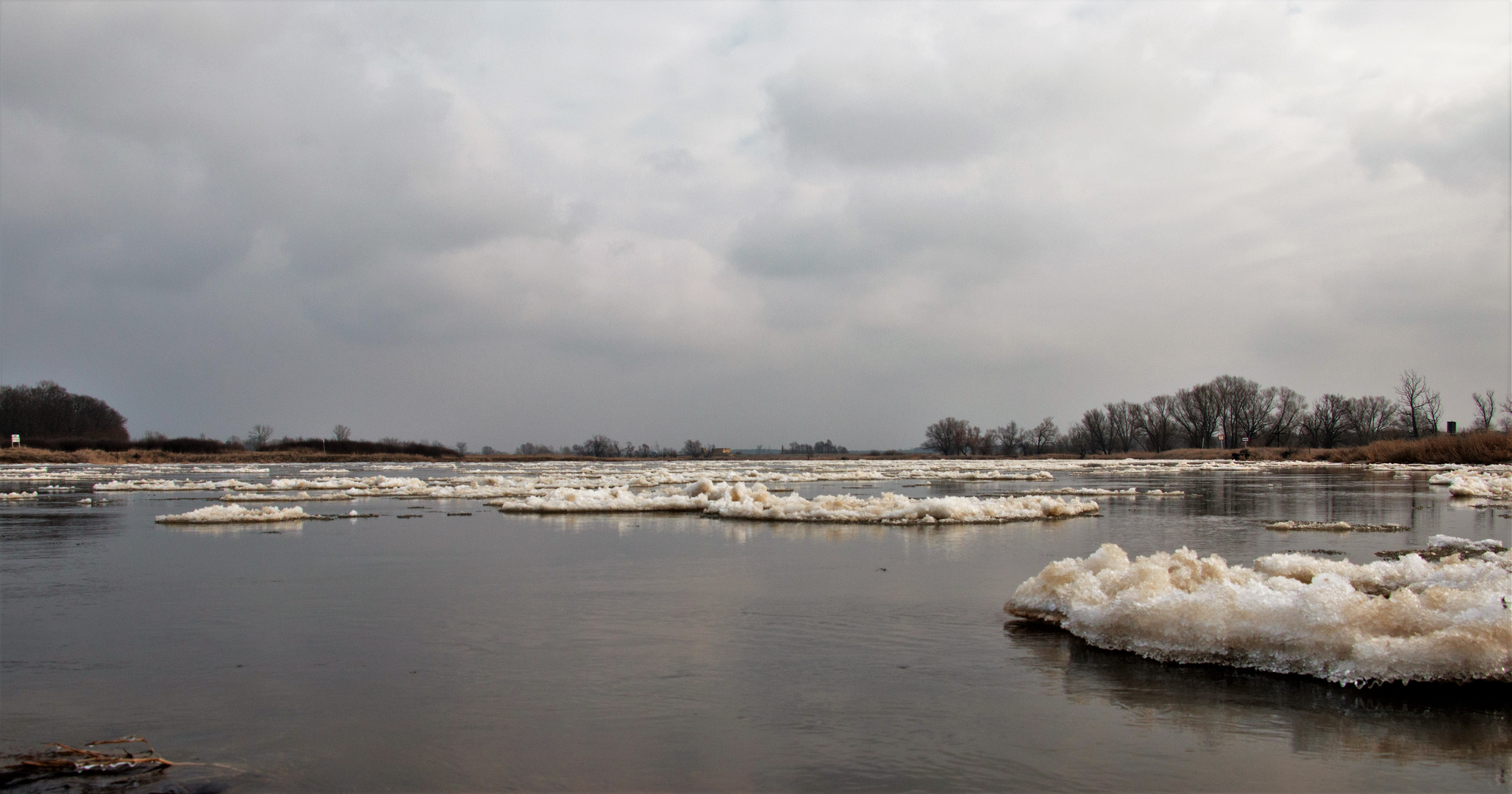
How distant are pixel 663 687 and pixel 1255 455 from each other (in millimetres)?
69424

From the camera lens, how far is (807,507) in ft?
49.3

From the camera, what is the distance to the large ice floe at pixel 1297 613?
4348mm

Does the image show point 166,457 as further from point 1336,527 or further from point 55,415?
point 1336,527

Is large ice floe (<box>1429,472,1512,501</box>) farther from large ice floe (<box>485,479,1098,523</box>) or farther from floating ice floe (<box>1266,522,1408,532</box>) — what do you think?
large ice floe (<box>485,479,1098,523</box>)

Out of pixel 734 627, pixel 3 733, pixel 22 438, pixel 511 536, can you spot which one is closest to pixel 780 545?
pixel 511 536

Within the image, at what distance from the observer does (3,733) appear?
407 centimetres

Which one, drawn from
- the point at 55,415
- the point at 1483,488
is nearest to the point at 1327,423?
the point at 1483,488

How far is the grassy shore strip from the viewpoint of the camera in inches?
1507

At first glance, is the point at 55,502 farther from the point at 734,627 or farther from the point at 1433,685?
the point at 1433,685

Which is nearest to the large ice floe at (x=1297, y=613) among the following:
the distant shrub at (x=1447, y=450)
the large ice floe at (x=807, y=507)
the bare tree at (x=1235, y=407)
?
the large ice floe at (x=807, y=507)

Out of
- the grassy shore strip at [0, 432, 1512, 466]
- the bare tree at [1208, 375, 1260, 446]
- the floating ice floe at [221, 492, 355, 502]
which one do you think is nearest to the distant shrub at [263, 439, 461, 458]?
the grassy shore strip at [0, 432, 1512, 466]

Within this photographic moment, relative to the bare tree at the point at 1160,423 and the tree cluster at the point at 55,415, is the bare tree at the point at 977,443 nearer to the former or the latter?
the bare tree at the point at 1160,423

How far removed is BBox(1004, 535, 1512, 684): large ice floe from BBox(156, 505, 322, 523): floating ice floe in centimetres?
1346

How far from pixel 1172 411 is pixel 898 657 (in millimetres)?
98140
